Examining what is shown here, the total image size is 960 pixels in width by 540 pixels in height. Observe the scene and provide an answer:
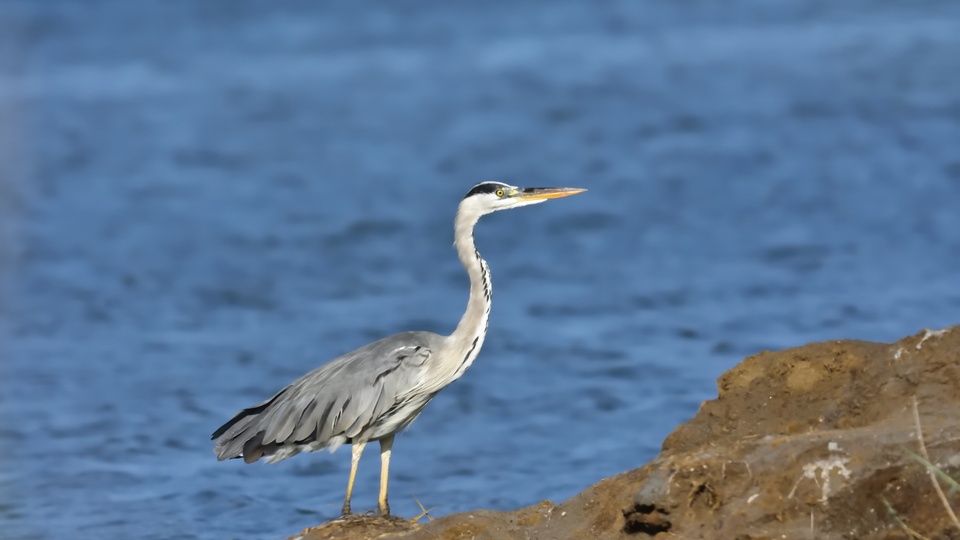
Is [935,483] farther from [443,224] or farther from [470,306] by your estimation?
[443,224]

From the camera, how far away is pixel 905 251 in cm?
1565

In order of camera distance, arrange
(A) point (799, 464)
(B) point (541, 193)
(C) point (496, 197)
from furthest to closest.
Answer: (B) point (541, 193) < (C) point (496, 197) < (A) point (799, 464)

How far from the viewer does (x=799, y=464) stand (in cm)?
571

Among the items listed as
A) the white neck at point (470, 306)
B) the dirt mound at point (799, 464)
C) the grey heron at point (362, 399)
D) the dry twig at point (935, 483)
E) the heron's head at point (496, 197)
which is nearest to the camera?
the dry twig at point (935, 483)

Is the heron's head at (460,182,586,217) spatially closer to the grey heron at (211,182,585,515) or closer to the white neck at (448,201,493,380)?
the white neck at (448,201,493,380)

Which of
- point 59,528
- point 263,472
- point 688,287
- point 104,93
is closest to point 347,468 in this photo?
point 263,472

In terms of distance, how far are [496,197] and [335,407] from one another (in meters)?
1.50

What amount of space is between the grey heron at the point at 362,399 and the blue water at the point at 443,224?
1708mm

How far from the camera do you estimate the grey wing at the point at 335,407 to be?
8000 mm

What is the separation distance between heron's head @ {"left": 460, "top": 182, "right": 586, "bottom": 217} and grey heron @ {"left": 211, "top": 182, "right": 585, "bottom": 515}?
0.27 metres

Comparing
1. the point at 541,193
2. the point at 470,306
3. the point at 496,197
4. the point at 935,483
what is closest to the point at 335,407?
the point at 470,306

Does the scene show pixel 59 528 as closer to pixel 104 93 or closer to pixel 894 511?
pixel 894 511

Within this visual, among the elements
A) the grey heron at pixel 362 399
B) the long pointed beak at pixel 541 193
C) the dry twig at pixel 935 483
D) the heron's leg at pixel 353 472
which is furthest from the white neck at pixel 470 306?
the dry twig at pixel 935 483

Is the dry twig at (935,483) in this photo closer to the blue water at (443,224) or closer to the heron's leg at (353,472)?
the heron's leg at (353,472)
